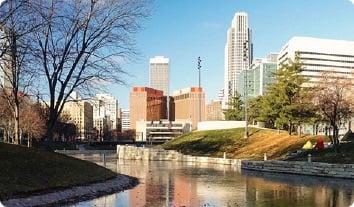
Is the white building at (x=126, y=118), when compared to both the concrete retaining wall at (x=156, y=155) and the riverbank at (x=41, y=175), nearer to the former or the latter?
the concrete retaining wall at (x=156, y=155)

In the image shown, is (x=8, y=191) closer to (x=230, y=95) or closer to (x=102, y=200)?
(x=102, y=200)

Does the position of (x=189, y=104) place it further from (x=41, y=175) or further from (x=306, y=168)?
(x=41, y=175)

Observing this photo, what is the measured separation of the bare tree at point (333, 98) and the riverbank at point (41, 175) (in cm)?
1882

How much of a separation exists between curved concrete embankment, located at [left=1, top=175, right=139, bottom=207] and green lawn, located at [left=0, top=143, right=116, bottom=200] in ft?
0.92

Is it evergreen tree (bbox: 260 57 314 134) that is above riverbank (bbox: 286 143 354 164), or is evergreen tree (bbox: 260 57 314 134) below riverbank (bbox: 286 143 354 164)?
above

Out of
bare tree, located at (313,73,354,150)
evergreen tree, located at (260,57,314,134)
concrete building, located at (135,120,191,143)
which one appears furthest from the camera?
concrete building, located at (135,120,191,143)

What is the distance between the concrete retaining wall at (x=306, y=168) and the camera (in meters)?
27.9

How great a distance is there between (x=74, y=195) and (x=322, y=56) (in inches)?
1436

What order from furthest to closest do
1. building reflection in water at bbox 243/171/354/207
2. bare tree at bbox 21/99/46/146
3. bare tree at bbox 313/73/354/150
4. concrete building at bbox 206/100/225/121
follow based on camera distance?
concrete building at bbox 206/100/225/121 < bare tree at bbox 21/99/46/146 < bare tree at bbox 313/73/354/150 < building reflection in water at bbox 243/171/354/207

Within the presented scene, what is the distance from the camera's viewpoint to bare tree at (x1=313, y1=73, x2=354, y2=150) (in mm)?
36969

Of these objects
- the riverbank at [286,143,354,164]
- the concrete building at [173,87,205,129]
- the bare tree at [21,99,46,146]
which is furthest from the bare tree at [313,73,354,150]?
the concrete building at [173,87,205,129]

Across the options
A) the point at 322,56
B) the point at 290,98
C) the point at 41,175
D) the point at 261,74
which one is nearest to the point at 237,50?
the point at 290,98

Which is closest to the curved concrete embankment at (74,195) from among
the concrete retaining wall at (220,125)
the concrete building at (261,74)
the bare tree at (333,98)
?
the bare tree at (333,98)

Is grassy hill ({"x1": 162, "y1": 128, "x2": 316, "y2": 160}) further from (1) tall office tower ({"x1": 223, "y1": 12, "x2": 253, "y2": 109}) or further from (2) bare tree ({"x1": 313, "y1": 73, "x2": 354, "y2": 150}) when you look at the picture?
(1) tall office tower ({"x1": 223, "y1": 12, "x2": 253, "y2": 109})
